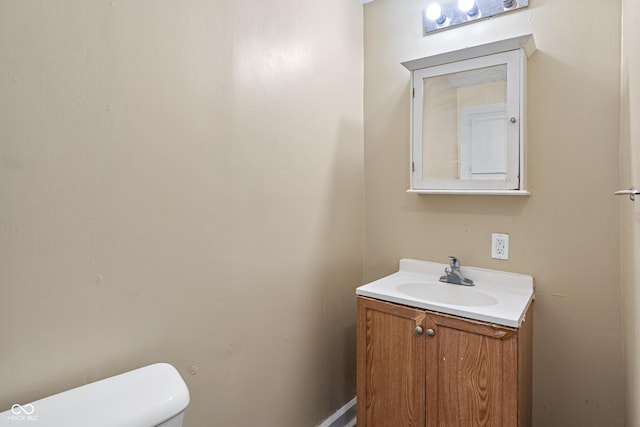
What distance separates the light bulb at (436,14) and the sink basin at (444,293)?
127 centimetres

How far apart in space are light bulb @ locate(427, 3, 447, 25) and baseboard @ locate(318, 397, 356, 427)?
201 cm

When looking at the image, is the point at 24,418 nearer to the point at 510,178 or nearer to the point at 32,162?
the point at 32,162

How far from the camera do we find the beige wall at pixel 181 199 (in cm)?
85

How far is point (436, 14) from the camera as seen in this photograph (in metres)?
1.76

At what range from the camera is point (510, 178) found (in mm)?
1541

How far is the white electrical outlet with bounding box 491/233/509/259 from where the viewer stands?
1.65 m

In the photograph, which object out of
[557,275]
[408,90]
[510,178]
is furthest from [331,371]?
[408,90]

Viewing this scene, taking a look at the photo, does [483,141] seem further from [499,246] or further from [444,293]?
[444,293]

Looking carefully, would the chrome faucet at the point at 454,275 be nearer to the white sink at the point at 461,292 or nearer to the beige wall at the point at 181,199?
the white sink at the point at 461,292

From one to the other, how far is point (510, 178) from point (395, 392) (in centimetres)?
101
